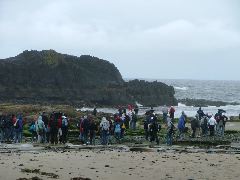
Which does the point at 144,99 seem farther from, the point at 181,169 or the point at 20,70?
the point at 181,169

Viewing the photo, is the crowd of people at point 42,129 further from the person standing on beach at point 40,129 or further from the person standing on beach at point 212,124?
the person standing on beach at point 212,124

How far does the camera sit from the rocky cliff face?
88750mm

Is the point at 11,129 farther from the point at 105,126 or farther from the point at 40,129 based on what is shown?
the point at 105,126

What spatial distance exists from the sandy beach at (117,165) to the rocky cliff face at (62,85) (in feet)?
207

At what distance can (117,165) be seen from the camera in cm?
1903

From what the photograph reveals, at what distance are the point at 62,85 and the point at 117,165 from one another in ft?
252

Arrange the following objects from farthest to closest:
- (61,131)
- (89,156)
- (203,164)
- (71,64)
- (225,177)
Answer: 1. (71,64)
2. (61,131)
3. (89,156)
4. (203,164)
5. (225,177)

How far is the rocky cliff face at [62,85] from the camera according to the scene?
291 feet

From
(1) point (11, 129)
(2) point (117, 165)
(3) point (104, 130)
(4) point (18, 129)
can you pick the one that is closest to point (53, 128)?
(4) point (18, 129)

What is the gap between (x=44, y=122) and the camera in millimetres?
29328

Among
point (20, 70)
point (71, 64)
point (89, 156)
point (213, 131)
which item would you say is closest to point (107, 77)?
point (71, 64)

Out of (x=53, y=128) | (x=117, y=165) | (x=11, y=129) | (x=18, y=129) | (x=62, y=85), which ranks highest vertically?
(x=62, y=85)

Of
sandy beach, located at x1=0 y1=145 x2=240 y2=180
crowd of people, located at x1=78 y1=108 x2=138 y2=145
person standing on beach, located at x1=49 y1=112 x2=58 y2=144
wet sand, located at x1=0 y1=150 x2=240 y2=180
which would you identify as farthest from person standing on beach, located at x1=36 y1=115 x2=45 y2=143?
wet sand, located at x1=0 y1=150 x2=240 y2=180

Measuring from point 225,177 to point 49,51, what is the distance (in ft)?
284
